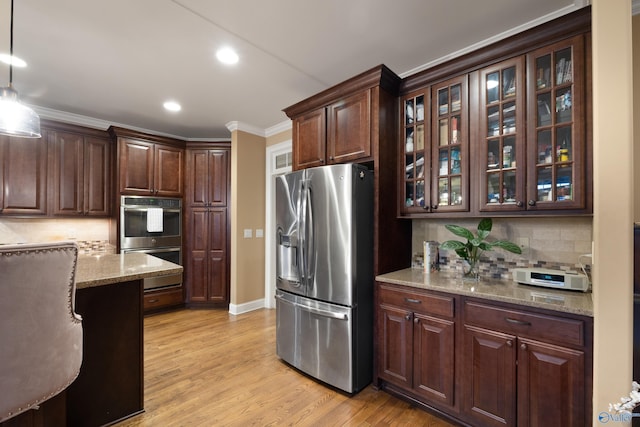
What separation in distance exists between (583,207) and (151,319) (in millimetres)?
4590

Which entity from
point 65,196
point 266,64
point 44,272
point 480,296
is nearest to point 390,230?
point 480,296

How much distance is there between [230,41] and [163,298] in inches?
138

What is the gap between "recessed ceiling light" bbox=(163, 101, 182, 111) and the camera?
336 centimetres

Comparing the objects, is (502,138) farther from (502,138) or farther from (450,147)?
(450,147)

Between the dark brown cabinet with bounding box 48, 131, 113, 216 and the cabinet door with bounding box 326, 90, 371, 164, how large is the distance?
3.14 m

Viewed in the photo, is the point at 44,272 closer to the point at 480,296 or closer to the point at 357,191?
the point at 357,191

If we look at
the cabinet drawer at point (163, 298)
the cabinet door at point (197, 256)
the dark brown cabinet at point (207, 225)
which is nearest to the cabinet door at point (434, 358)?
the dark brown cabinet at point (207, 225)

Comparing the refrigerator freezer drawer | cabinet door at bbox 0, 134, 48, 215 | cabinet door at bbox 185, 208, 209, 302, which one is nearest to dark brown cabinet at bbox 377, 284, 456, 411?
the refrigerator freezer drawer

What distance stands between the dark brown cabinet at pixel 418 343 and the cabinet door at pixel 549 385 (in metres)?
0.38

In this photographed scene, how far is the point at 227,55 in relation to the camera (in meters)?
2.38

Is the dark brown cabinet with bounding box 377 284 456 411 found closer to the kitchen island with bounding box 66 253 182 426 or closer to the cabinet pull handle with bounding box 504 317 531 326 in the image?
the cabinet pull handle with bounding box 504 317 531 326

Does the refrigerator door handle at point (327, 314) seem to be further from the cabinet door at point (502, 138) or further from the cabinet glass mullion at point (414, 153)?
the cabinet door at point (502, 138)

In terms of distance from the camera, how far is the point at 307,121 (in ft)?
9.23

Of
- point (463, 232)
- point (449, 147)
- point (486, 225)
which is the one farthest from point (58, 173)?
point (486, 225)
